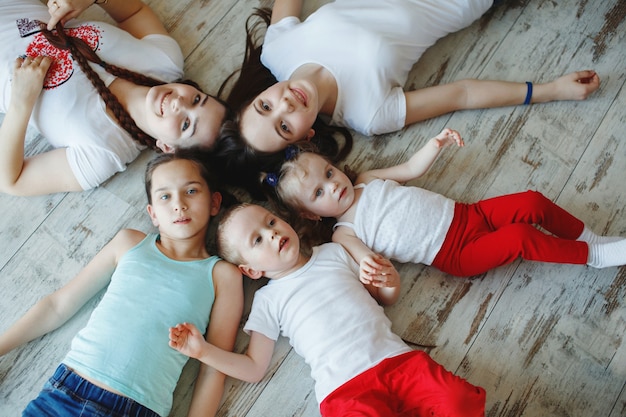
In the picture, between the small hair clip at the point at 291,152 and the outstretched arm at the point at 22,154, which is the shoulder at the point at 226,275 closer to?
the small hair clip at the point at 291,152

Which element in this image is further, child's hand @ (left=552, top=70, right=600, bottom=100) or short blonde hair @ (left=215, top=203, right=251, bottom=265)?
child's hand @ (left=552, top=70, right=600, bottom=100)

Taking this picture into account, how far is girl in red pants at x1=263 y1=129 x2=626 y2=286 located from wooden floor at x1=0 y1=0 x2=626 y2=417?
8 centimetres

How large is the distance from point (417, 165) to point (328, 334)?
0.44 meters

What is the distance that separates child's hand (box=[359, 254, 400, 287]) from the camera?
1.07 meters

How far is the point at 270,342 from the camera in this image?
1165 millimetres

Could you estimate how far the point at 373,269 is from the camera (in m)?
1.07

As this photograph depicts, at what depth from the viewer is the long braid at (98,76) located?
130 cm

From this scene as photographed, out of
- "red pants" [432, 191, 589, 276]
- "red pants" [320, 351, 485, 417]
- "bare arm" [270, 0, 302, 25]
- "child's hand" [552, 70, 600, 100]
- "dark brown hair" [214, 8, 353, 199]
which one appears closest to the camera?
A: "red pants" [320, 351, 485, 417]

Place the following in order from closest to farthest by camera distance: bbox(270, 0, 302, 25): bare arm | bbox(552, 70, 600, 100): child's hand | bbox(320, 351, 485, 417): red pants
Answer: bbox(320, 351, 485, 417): red pants → bbox(552, 70, 600, 100): child's hand → bbox(270, 0, 302, 25): bare arm

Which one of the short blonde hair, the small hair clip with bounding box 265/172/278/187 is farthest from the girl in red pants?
the short blonde hair

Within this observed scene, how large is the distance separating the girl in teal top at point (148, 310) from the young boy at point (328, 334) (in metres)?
0.07

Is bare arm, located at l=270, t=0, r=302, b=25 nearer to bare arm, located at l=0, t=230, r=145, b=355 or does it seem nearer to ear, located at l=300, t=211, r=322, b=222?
ear, located at l=300, t=211, r=322, b=222

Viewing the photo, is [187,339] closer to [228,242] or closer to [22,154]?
[228,242]

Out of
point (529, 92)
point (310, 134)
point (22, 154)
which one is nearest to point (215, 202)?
point (310, 134)
